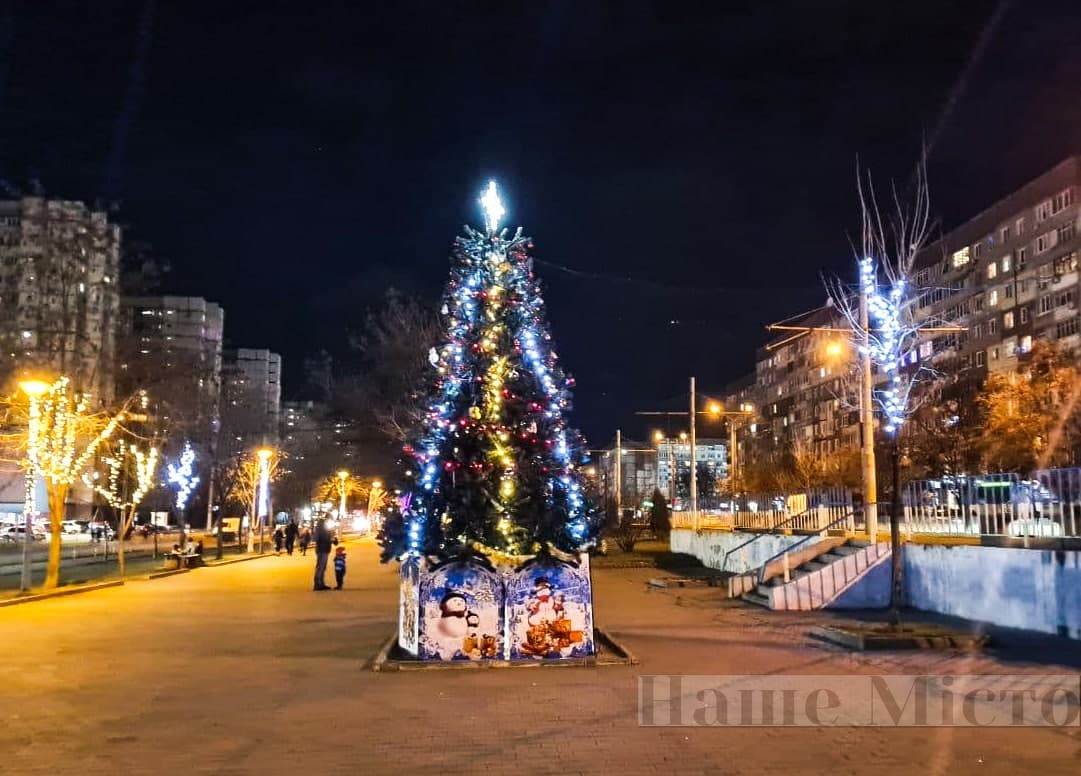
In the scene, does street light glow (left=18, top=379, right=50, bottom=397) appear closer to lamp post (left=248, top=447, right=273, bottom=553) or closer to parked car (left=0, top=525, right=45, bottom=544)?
lamp post (left=248, top=447, right=273, bottom=553)

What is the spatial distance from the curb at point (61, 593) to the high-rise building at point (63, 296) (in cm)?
794

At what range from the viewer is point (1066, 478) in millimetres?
14578

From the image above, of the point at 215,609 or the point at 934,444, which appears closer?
the point at 215,609

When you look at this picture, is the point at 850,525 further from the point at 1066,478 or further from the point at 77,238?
the point at 77,238

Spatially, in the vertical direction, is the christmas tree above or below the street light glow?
below

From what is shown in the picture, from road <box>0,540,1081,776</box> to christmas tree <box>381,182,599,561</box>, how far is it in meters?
1.77

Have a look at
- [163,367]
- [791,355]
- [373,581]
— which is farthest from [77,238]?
[791,355]

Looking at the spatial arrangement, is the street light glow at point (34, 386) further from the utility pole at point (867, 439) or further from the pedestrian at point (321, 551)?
the utility pole at point (867, 439)

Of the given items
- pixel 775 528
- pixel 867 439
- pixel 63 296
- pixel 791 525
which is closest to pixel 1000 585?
pixel 867 439

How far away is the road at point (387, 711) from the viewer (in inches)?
291

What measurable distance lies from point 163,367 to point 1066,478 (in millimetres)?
45609

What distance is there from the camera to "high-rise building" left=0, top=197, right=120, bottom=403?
39.1 meters

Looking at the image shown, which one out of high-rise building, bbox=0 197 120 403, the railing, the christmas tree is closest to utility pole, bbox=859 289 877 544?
the railing

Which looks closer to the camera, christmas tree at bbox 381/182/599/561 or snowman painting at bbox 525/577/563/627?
snowman painting at bbox 525/577/563/627
